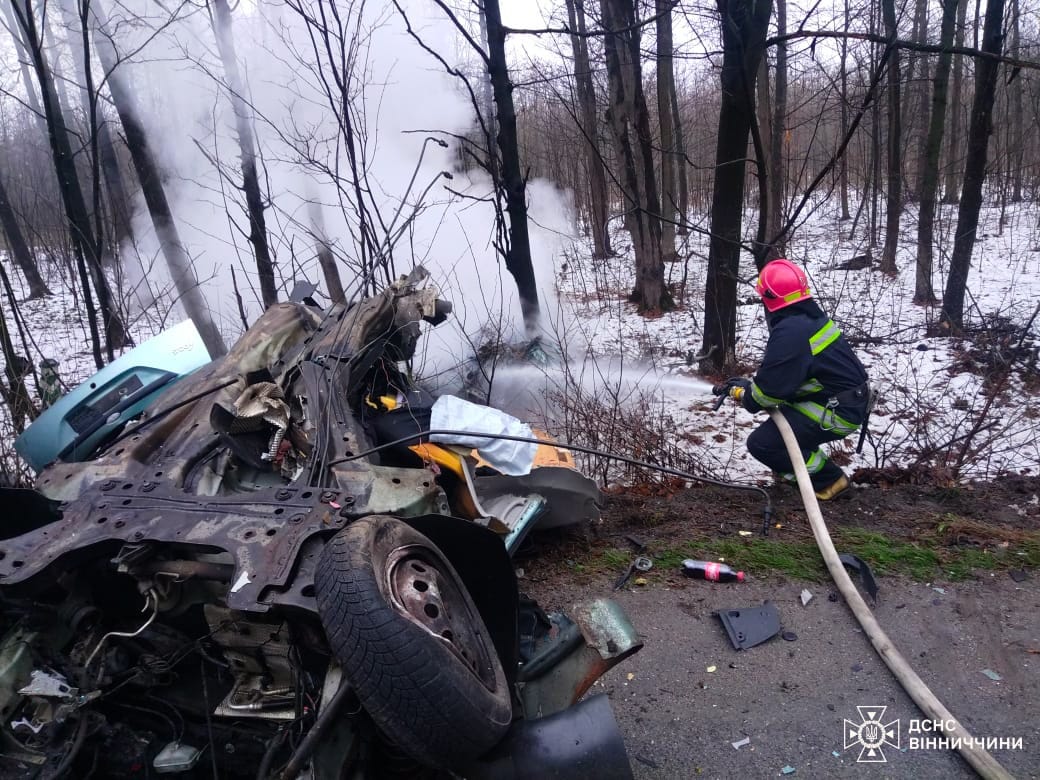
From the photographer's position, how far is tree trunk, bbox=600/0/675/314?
801 centimetres

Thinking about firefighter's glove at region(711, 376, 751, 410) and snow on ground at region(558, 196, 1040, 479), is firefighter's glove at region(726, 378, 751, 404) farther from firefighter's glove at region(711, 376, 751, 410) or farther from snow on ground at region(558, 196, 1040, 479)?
snow on ground at region(558, 196, 1040, 479)

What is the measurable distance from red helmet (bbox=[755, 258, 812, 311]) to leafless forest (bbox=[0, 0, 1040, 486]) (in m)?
1.65

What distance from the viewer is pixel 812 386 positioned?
4195mm

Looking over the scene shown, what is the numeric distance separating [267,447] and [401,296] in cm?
161

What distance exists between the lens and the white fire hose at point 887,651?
2330 mm

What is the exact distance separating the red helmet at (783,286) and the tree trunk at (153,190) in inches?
266

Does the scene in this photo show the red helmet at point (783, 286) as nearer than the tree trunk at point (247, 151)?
Yes

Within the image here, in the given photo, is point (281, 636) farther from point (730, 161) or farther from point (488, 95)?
point (488, 95)

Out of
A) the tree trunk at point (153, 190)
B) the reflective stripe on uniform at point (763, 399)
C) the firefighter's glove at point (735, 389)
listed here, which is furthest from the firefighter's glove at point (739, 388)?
the tree trunk at point (153, 190)

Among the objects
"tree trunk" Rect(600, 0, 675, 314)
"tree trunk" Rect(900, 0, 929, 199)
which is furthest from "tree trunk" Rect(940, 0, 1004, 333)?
"tree trunk" Rect(600, 0, 675, 314)

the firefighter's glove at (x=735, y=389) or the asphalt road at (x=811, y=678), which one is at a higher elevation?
the firefighter's glove at (x=735, y=389)

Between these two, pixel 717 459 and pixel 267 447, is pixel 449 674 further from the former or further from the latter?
pixel 717 459

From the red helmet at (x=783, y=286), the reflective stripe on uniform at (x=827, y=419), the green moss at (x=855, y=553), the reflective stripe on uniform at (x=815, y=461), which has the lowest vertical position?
the green moss at (x=855, y=553)

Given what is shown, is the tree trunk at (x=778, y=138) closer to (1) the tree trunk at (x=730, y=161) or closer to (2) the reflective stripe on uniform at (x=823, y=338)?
(1) the tree trunk at (x=730, y=161)
